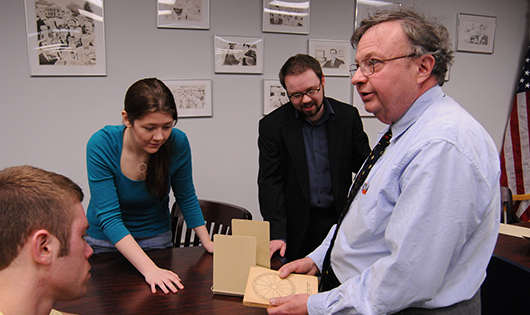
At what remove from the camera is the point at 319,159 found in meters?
2.22

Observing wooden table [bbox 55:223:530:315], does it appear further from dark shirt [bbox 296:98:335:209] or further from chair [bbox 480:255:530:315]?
dark shirt [bbox 296:98:335:209]

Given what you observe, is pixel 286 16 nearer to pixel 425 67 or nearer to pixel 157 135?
pixel 157 135

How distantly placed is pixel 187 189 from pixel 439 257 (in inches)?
50.3

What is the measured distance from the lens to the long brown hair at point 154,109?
156 cm

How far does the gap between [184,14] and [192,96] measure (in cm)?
68

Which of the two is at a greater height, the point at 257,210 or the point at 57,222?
the point at 57,222

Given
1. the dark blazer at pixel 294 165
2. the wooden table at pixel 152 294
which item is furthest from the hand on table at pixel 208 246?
the dark blazer at pixel 294 165

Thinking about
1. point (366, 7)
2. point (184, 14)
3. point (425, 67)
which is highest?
point (366, 7)

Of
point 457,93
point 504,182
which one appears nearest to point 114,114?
point 457,93

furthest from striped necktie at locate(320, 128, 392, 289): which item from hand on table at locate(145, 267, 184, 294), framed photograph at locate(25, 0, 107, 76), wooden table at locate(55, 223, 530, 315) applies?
framed photograph at locate(25, 0, 107, 76)

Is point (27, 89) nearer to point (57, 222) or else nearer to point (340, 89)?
point (57, 222)

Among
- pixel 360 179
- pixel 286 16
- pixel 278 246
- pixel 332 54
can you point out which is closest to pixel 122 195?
pixel 278 246

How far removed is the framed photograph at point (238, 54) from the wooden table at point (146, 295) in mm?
2009

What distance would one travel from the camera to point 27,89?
2744mm
